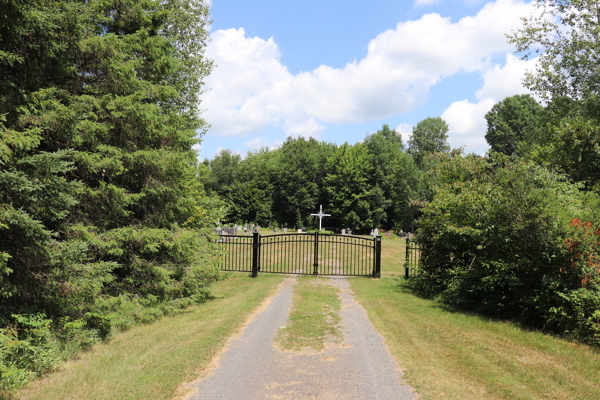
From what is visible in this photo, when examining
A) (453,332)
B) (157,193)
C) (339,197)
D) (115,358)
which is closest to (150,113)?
(157,193)

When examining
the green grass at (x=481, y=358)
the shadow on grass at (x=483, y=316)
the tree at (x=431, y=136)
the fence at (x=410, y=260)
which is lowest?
the shadow on grass at (x=483, y=316)

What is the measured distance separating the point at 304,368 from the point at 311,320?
2.48 metres

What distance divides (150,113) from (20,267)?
354 centimetres

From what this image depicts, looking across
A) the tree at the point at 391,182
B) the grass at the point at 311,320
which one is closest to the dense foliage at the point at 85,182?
the grass at the point at 311,320

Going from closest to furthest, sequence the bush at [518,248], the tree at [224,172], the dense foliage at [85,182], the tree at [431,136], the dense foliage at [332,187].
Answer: the dense foliage at [85,182] < the bush at [518,248] < the dense foliage at [332,187] < the tree at [224,172] < the tree at [431,136]

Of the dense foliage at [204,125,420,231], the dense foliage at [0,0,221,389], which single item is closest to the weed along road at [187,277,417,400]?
the dense foliage at [0,0,221,389]

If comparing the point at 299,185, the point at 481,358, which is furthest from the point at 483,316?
the point at 299,185

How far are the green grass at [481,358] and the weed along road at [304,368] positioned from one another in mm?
327

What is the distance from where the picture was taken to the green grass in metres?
Result: 4.54

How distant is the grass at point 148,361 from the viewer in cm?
443

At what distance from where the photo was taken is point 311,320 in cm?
758

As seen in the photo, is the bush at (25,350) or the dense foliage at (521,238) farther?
the dense foliage at (521,238)

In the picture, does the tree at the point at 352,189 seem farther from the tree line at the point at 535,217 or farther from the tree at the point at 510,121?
the tree line at the point at 535,217

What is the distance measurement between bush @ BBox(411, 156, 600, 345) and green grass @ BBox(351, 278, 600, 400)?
0.63 m
